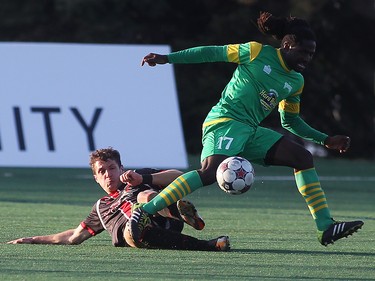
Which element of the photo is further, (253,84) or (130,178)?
(253,84)

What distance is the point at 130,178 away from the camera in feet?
29.0

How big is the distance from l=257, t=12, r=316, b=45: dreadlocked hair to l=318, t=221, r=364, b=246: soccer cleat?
1443 millimetres

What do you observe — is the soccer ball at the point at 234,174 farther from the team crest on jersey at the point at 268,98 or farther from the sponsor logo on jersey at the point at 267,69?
the sponsor logo on jersey at the point at 267,69

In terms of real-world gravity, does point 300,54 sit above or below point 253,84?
above

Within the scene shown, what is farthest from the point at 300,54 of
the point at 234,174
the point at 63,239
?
the point at 63,239

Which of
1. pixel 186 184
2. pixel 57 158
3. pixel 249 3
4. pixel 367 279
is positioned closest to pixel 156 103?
Answer: pixel 57 158

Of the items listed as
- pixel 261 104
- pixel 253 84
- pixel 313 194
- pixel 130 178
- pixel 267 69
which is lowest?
pixel 313 194

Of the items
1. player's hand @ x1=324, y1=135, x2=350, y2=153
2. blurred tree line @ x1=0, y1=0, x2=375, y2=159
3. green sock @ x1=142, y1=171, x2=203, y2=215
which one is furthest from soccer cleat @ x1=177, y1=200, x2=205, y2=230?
blurred tree line @ x1=0, y1=0, x2=375, y2=159

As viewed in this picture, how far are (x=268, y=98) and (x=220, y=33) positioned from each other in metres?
18.0

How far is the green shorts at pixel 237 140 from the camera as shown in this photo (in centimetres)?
909

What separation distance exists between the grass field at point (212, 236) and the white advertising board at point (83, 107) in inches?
23.1

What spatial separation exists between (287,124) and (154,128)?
932 centimetres

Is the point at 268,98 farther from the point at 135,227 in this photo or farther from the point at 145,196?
the point at 135,227

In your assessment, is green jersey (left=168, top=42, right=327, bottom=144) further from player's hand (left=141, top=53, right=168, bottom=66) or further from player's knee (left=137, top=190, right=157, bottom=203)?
player's knee (left=137, top=190, right=157, bottom=203)
